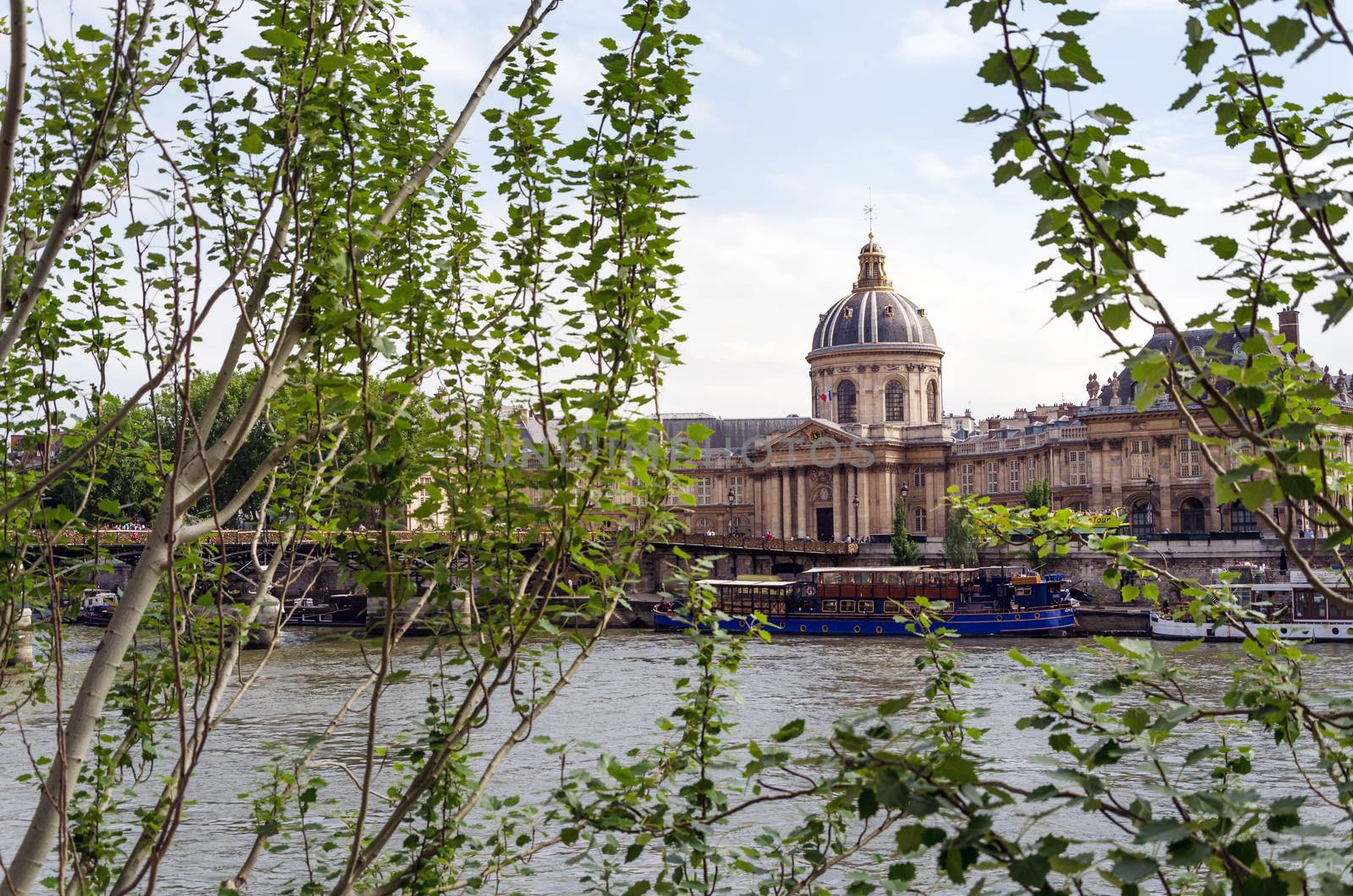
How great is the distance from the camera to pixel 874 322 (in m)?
115

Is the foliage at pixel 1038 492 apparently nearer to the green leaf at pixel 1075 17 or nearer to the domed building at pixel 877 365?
the domed building at pixel 877 365

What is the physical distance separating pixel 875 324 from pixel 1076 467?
28838mm

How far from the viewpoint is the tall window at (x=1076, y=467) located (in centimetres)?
8931

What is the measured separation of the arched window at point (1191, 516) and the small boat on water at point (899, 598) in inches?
745

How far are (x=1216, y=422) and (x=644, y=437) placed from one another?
201 cm

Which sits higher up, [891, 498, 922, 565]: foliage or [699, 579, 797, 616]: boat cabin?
[891, 498, 922, 565]: foliage

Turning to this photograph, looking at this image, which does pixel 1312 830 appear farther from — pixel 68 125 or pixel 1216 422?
pixel 68 125

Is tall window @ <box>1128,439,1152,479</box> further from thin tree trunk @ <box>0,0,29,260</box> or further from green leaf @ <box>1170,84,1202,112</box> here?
thin tree trunk @ <box>0,0,29,260</box>

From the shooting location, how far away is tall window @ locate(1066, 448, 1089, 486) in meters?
89.3

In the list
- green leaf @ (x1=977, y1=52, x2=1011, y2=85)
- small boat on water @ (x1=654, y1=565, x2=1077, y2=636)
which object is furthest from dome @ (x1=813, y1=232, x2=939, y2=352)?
green leaf @ (x1=977, y1=52, x2=1011, y2=85)

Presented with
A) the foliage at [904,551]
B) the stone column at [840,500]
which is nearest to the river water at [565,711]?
the foliage at [904,551]

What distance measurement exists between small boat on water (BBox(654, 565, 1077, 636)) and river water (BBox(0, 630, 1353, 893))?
4.83 meters

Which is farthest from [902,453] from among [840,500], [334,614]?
[334,614]

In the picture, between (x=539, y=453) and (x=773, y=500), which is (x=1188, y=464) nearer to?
(x=773, y=500)
